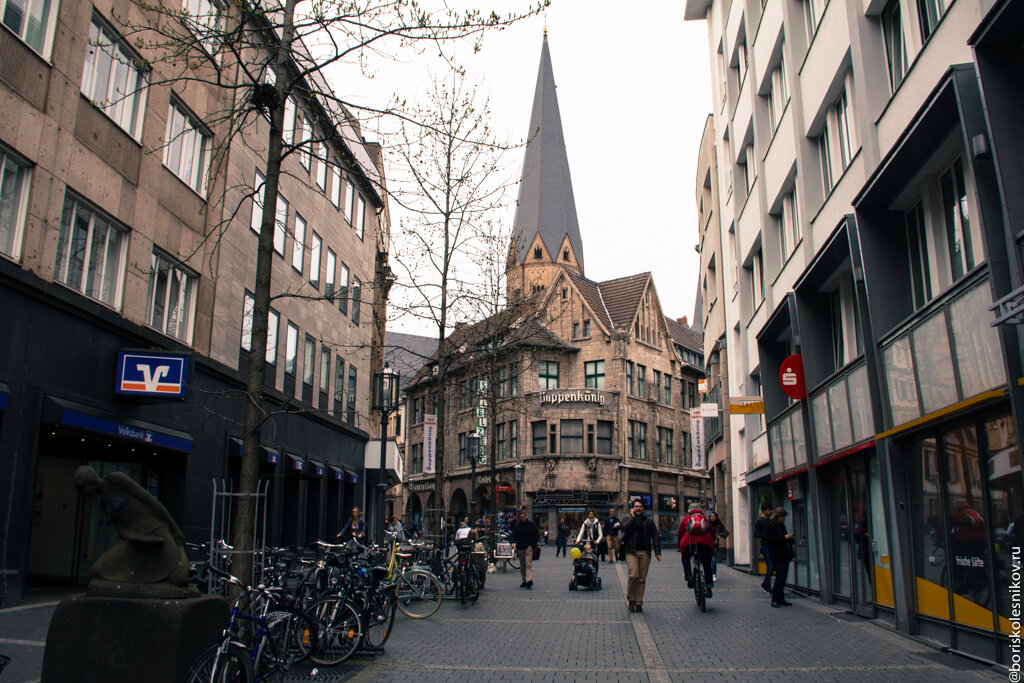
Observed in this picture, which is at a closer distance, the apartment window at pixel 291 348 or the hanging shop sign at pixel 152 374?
the hanging shop sign at pixel 152 374

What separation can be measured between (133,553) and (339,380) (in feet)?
81.4

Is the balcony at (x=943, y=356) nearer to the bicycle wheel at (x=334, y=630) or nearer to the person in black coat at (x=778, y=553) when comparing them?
the person in black coat at (x=778, y=553)

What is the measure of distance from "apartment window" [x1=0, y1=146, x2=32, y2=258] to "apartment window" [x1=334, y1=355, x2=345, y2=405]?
1825 cm

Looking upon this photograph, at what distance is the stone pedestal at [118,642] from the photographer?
6.15 m

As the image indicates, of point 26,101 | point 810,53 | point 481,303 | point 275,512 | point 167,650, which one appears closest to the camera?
point 167,650

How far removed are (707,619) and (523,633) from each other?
125 inches

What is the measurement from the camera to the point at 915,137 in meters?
9.91

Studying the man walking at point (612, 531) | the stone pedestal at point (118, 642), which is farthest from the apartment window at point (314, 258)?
the stone pedestal at point (118, 642)

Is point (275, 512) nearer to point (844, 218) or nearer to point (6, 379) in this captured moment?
point (6, 379)

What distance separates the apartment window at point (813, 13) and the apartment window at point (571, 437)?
38.2m

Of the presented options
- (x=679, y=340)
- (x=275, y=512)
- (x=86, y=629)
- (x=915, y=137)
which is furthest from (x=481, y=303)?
(x=679, y=340)

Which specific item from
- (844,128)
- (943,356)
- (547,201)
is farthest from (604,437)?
(943,356)

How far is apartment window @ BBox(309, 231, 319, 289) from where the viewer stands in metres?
27.3

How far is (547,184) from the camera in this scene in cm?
7850
